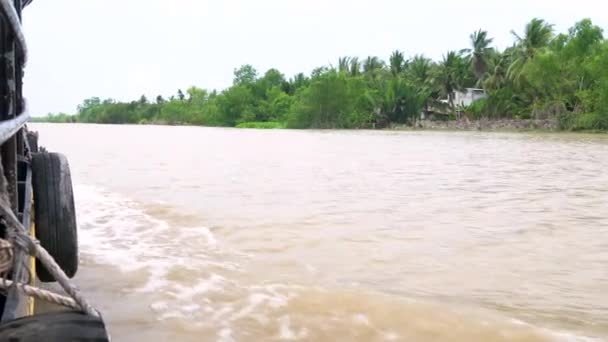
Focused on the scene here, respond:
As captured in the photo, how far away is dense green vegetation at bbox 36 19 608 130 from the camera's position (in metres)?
43.8

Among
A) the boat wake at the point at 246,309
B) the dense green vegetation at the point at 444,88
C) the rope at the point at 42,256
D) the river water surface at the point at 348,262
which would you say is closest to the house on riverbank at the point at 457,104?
the dense green vegetation at the point at 444,88

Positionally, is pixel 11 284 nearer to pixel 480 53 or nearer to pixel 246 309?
pixel 246 309

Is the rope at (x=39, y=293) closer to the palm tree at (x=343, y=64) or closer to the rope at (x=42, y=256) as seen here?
the rope at (x=42, y=256)

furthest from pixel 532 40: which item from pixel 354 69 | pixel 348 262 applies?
pixel 348 262

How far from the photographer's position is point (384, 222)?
5742mm

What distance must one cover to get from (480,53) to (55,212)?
5836 cm

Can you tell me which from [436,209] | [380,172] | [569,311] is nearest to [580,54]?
[380,172]

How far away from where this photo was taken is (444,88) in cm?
5997

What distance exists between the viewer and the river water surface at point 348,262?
117 inches

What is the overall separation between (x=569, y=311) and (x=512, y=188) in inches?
214

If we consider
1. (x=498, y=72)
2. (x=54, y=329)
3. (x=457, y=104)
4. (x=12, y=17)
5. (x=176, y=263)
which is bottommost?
(x=176, y=263)

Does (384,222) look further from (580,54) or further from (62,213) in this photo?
(580,54)

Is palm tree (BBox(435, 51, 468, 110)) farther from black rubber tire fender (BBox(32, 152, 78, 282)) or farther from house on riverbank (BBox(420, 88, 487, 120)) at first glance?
black rubber tire fender (BBox(32, 152, 78, 282))

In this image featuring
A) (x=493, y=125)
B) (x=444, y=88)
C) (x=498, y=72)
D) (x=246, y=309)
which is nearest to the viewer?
(x=246, y=309)
